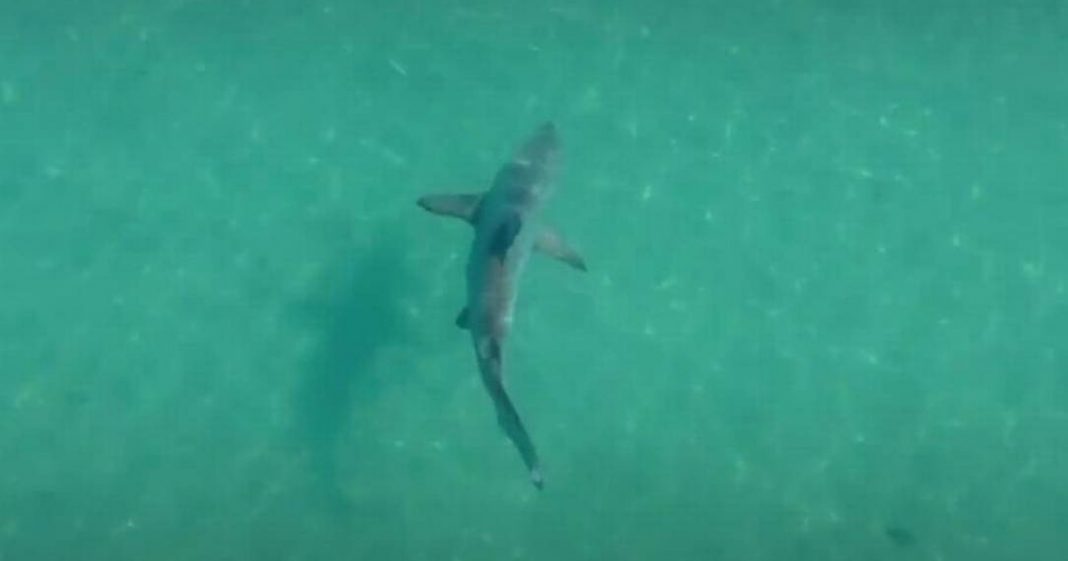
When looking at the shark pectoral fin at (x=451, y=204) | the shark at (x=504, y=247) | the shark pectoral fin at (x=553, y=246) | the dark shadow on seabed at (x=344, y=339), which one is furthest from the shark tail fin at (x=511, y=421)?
the dark shadow on seabed at (x=344, y=339)

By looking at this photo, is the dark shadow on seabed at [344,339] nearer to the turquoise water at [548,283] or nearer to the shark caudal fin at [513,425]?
the turquoise water at [548,283]

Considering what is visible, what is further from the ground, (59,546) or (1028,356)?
(1028,356)

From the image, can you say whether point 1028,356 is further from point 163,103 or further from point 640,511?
point 163,103

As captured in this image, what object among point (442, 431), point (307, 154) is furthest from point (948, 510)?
point (307, 154)

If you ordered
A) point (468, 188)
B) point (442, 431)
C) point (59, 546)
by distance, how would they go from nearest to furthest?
point (59, 546), point (442, 431), point (468, 188)

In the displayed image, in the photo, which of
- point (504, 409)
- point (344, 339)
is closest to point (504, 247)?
point (504, 409)

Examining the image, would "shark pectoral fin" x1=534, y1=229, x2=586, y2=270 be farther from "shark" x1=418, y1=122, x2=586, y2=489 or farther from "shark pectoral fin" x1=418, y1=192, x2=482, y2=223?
"shark pectoral fin" x1=418, y1=192, x2=482, y2=223

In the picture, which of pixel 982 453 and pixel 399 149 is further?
pixel 399 149

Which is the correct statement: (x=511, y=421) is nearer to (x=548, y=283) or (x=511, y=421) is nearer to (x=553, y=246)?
(x=553, y=246)
